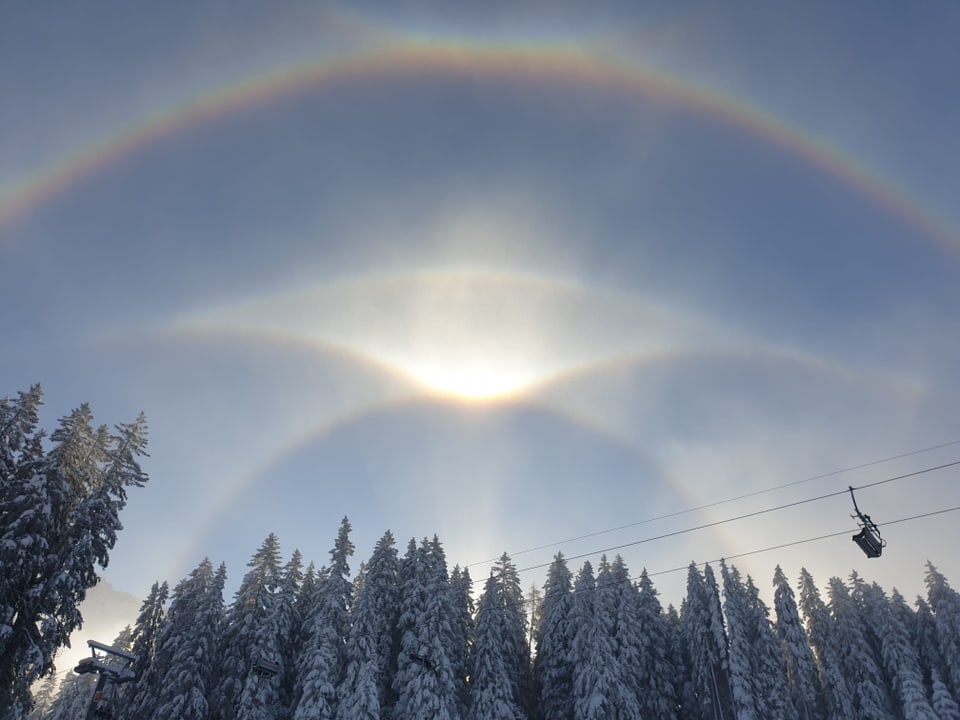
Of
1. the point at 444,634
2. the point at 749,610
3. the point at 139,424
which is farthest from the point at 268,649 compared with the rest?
the point at 749,610

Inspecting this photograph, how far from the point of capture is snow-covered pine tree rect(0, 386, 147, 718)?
27.0 metres

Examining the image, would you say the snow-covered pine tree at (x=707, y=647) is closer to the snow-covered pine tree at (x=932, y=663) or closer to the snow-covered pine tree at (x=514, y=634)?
the snow-covered pine tree at (x=514, y=634)

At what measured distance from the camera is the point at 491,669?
146 feet

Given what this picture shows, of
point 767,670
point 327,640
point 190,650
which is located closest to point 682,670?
point 767,670

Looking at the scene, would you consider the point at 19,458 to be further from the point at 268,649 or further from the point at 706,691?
the point at 706,691

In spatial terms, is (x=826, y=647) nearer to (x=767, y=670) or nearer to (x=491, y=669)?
(x=767, y=670)

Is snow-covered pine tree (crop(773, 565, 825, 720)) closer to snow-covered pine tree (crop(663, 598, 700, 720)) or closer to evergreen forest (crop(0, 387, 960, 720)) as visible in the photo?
evergreen forest (crop(0, 387, 960, 720))

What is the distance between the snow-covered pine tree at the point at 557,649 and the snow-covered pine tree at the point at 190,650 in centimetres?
2505

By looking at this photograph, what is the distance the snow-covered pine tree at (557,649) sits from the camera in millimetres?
47481

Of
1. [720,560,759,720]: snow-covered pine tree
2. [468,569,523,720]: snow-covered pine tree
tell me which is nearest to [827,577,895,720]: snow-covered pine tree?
[720,560,759,720]: snow-covered pine tree

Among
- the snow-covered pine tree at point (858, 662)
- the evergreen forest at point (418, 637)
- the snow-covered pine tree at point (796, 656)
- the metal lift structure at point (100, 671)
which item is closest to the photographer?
the metal lift structure at point (100, 671)

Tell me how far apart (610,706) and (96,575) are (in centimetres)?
3462

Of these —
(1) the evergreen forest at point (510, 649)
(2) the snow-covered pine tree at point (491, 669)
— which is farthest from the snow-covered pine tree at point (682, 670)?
(2) the snow-covered pine tree at point (491, 669)

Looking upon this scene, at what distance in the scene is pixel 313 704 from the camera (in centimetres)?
3903
